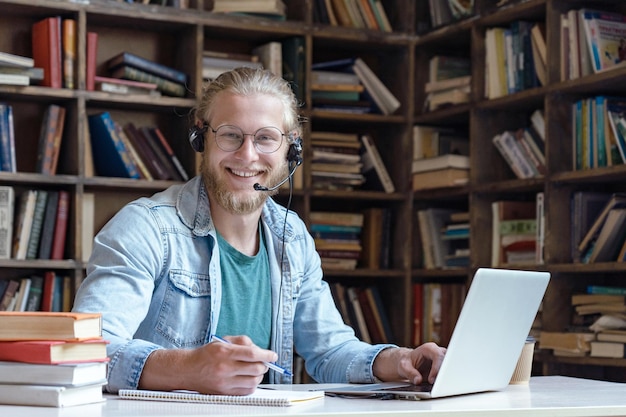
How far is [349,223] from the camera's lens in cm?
448

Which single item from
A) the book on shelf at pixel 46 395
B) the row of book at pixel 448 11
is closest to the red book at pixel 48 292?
the row of book at pixel 448 11

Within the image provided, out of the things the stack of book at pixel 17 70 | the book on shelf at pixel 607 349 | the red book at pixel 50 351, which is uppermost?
the stack of book at pixel 17 70

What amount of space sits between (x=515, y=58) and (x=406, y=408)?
2597 millimetres

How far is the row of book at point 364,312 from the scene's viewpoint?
4.44 m

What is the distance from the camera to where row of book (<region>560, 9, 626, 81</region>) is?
3604mm

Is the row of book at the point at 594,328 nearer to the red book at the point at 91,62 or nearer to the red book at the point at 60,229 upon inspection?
the red book at the point at 60,229

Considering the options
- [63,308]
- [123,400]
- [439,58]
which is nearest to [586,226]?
[439,58]

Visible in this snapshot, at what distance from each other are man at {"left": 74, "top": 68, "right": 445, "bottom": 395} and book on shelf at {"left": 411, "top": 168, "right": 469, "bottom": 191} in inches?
66.1

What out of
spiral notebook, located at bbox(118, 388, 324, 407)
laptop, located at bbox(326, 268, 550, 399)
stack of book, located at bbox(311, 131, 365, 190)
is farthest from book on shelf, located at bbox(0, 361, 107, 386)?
stack of book, located at bbox(311, 131, 365, 190)

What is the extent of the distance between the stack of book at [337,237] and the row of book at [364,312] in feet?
0.36

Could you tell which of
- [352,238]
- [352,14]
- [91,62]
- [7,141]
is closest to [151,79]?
[91,62]

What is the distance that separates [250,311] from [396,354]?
0.43m

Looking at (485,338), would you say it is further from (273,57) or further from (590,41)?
(273,57)

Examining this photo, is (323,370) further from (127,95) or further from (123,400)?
(127,95)
